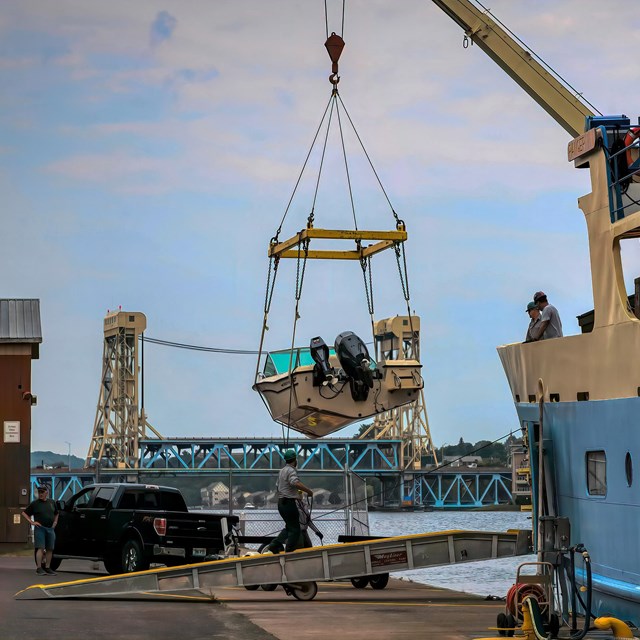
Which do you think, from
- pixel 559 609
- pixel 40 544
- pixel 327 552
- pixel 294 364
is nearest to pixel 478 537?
pixel 327 552

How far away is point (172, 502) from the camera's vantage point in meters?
24.2

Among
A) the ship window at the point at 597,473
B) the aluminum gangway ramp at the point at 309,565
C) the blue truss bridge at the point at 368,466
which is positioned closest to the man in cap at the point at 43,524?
the aluminum gangway ramp at the point at 309,565

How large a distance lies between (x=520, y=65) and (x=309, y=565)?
35.7 feet

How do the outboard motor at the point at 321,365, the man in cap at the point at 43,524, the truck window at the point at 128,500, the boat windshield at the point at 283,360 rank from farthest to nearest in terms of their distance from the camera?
the boat windshield at the point at 283,360 → the outboard motor at the point at 321,365 → the truck window at the point at 128,500 → the man in cap at the point at 43,524

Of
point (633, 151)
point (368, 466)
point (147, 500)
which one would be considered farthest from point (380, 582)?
point (368, 466)

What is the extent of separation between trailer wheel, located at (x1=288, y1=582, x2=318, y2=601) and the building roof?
1618 cm

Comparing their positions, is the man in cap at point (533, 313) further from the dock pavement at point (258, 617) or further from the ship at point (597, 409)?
the dock pavement at point (258, 617)

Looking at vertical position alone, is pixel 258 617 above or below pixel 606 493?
below

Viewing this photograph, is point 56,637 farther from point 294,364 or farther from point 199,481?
point 199,481

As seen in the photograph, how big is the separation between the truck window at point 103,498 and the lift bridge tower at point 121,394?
137 metres

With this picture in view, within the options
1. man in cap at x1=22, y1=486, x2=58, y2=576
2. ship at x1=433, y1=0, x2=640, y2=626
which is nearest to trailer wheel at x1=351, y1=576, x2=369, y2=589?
man in cap at x1=22, y1=486, x2=58, y2=576

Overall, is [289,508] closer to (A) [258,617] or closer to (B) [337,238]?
(A) [258,617]

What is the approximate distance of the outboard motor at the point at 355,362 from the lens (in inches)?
1046

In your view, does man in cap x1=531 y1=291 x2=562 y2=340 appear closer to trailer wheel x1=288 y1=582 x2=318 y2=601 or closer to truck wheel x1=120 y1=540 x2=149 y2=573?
trailer wheel x1=288 y1=582 x2=318 y2=601
